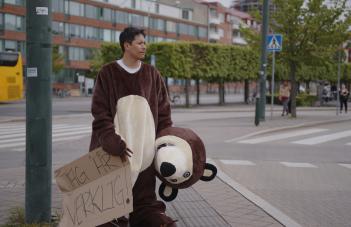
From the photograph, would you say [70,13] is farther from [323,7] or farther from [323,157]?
[323,157]

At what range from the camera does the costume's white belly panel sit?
12.2ft

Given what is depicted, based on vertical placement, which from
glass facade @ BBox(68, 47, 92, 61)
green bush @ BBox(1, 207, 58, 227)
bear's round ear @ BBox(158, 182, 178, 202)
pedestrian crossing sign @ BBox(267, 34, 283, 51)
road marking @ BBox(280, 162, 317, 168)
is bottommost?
road marking @ BBox(280, 162, 317, 168)

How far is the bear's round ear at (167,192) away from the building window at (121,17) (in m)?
73.6

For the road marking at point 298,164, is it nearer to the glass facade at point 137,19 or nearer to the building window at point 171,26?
the glass facade at point 137,19

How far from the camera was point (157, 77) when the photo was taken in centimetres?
405

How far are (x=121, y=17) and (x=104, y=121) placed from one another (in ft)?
244

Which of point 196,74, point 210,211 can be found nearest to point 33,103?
point 210,211

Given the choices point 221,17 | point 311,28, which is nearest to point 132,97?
point 311,28

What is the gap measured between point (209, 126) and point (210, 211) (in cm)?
1259

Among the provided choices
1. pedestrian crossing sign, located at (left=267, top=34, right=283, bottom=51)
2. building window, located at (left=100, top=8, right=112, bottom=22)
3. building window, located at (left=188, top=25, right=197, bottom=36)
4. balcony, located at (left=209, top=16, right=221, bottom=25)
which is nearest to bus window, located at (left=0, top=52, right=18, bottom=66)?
pedestrian crossing sign, located at (left=267, top=34, right=283, bottom=51)

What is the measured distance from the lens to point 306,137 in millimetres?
15258

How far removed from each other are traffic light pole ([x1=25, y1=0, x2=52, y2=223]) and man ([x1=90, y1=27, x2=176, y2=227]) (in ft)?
3.10

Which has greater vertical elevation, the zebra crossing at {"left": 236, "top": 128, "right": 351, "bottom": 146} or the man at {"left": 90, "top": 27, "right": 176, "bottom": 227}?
the man at {"left": 90, "top": 27, "right": 176, "bottom": 227}

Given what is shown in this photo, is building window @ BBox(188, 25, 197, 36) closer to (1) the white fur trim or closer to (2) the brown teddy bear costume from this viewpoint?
(2) the brown teddy bear costume
